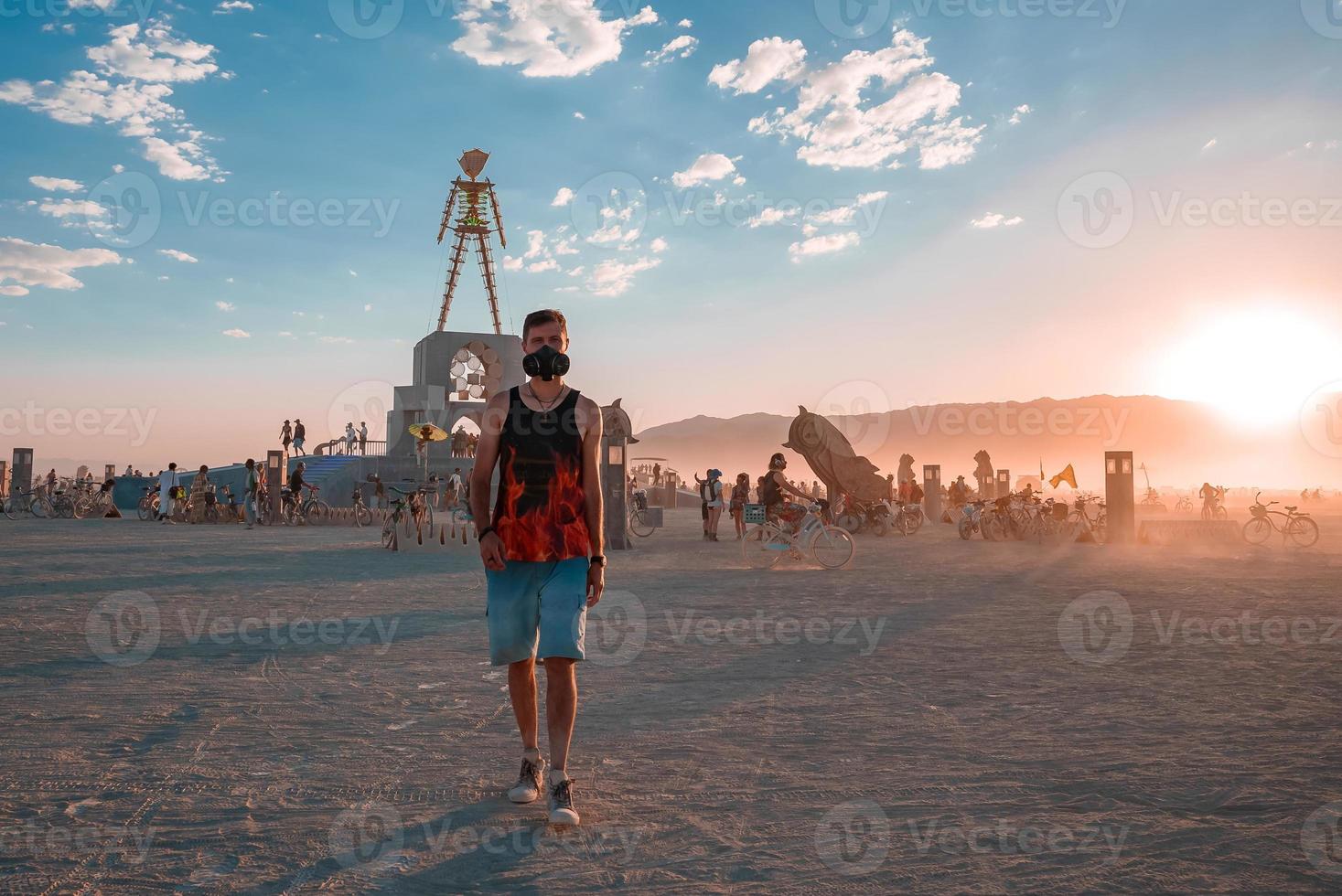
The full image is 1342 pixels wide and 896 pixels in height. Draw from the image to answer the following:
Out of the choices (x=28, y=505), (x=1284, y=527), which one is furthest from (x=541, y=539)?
(x=28, y=505)

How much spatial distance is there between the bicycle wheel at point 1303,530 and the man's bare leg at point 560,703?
2034 centimetres

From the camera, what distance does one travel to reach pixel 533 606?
10.8 feet

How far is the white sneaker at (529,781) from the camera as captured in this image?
324 centimetres

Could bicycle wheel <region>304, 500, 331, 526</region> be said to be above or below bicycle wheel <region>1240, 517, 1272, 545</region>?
above

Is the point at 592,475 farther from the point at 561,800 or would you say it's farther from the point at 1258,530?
the point at 1258,530

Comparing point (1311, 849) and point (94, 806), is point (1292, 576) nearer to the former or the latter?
point (1311, 849)

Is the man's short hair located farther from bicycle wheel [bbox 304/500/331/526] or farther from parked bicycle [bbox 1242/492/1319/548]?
bicycle wheel [bbox 304/500/331/526]

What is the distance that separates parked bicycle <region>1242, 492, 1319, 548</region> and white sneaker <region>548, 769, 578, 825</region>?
19757mm

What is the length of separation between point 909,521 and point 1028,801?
71.6 feet

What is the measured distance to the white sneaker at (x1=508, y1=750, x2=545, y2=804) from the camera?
3.24 m

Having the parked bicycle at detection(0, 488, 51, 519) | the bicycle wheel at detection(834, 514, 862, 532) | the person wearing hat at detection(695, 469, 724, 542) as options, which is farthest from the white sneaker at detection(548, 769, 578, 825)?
the parked bicycle at detection(0, 488, 51, 519)

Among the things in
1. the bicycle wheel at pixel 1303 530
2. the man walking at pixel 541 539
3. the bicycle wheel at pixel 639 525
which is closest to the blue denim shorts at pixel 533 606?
the man walking at pixel 541 539

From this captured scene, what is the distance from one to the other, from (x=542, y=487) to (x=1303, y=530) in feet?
68.4

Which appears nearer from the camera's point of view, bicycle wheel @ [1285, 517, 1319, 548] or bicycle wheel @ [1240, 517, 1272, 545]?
bicycle wheel @ [1285, 517, 1319, 548]
